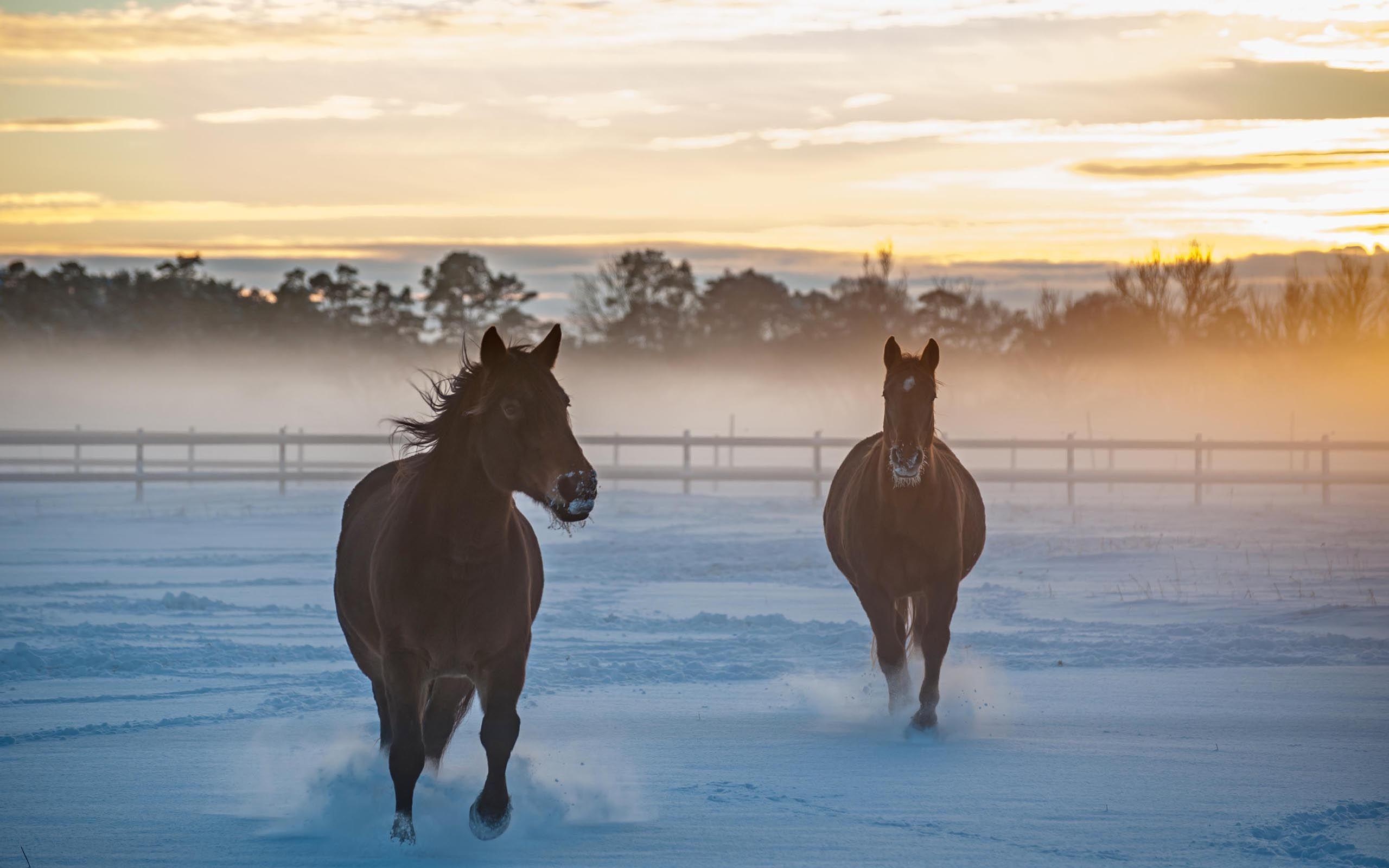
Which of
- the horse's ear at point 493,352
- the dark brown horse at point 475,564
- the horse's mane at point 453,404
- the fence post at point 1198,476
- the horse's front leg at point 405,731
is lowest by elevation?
the fence post at point 1198,476

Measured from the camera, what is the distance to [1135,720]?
702 centimetres

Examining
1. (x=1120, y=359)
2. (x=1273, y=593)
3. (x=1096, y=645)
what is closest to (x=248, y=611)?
(x=1096, y=645)

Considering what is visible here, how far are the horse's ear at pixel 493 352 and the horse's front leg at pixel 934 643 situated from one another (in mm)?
3312

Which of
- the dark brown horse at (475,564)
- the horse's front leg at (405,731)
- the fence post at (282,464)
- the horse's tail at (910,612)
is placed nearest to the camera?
the dark brown horse at (475,564)

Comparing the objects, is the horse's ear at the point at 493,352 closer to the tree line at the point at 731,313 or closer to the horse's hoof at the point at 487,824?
the horse's hoof at the point at 487,824

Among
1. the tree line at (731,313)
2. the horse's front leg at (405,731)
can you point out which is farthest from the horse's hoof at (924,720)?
the tree line at (731,313)

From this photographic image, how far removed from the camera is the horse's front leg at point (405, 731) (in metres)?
4.85

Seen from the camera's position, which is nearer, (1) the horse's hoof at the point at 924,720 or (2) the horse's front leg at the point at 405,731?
(2) the horse's front leg at the point at 405,731

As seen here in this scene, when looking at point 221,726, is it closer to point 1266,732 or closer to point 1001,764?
point 1001,764

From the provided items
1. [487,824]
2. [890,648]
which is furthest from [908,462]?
[487,824]

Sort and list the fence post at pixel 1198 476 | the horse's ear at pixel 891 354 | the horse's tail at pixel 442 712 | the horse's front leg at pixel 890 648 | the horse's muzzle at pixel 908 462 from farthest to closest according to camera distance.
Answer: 1. the fence post at pixel 1198 476
2. the horse's ear at pixel 891 354
3. the horse's front leg at pixel 890 648
4. the horse's muzzle at pixel 908 462
5. the horse's tail at pixel 442 712

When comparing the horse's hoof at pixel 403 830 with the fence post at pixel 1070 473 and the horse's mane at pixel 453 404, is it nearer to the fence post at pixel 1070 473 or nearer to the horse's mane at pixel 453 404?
the horse's mane at pixel 453 404

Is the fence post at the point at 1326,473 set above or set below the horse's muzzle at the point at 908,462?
below

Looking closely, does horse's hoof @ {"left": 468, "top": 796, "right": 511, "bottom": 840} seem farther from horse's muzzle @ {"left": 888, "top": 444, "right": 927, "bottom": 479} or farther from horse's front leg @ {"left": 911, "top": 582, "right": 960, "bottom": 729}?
horse's muzzle @ {"left": 888, "top": 444, "right": 927, "bottom": 479}
